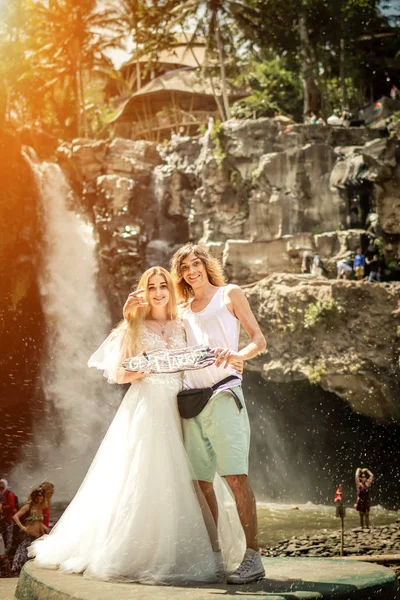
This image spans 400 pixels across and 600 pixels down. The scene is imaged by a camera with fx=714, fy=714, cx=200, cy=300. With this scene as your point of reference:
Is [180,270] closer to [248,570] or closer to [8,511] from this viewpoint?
[248,570]

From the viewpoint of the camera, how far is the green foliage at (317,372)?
1964cm

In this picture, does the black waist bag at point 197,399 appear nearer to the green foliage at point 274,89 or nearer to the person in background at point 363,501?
the person in background at point 363,501

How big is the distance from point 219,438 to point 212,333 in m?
0.78

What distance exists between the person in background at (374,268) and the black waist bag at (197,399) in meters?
17.0

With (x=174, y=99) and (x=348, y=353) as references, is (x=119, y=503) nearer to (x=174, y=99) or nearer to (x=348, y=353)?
(x=348, y=353)

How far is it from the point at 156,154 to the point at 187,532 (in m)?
25.0

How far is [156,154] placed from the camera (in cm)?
A: 2888

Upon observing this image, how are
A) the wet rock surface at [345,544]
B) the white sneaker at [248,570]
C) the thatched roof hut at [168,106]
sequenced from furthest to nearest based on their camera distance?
1. the thatched roof hut at [168,106]
2. the wet rock surface at [345,544]
3. the white sneaker at [248,570]

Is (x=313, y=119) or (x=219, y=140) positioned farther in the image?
(x=313, y=119)

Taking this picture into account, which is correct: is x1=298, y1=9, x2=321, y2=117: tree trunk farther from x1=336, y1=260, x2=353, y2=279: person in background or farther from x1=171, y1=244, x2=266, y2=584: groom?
x1=171, y1=244, x2=266, y2=584: groom

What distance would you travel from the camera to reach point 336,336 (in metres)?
19.6

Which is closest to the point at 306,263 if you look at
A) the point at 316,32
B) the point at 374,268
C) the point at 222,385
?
the point at 374,268

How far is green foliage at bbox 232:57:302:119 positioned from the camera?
3468 centimetres

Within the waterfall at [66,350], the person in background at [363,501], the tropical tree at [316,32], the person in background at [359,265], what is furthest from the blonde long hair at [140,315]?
the tropical tree at [316,32]
